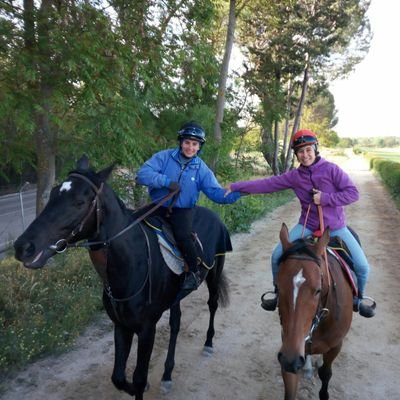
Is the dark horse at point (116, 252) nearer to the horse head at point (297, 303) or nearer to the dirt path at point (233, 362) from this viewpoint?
the dirt path at point (233, 362)

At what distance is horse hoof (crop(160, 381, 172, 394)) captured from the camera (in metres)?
3.95

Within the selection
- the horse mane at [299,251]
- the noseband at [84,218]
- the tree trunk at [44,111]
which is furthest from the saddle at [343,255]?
the tree trunk at [44,111]

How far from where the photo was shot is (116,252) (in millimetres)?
3115

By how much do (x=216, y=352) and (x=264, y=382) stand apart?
82 cm

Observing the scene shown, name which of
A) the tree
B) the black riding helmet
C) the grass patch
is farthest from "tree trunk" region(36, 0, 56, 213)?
the tree

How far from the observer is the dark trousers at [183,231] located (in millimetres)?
3855

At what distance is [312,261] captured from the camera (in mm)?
2854

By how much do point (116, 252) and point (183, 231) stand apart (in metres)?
0.90

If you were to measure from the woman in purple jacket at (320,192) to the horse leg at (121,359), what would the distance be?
51.0 inches

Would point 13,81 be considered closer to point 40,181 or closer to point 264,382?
point 40,181

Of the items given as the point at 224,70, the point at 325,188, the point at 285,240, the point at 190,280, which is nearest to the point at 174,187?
the point at 190,280

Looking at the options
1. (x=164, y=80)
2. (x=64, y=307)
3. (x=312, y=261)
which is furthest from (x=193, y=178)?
(x=164, y=80)

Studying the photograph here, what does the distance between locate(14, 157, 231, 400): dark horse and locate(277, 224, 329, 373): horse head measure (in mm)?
1224

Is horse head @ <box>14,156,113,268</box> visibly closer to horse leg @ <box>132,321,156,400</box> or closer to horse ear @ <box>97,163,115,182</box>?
horse ear @ <box>97,163,115,182</box>
